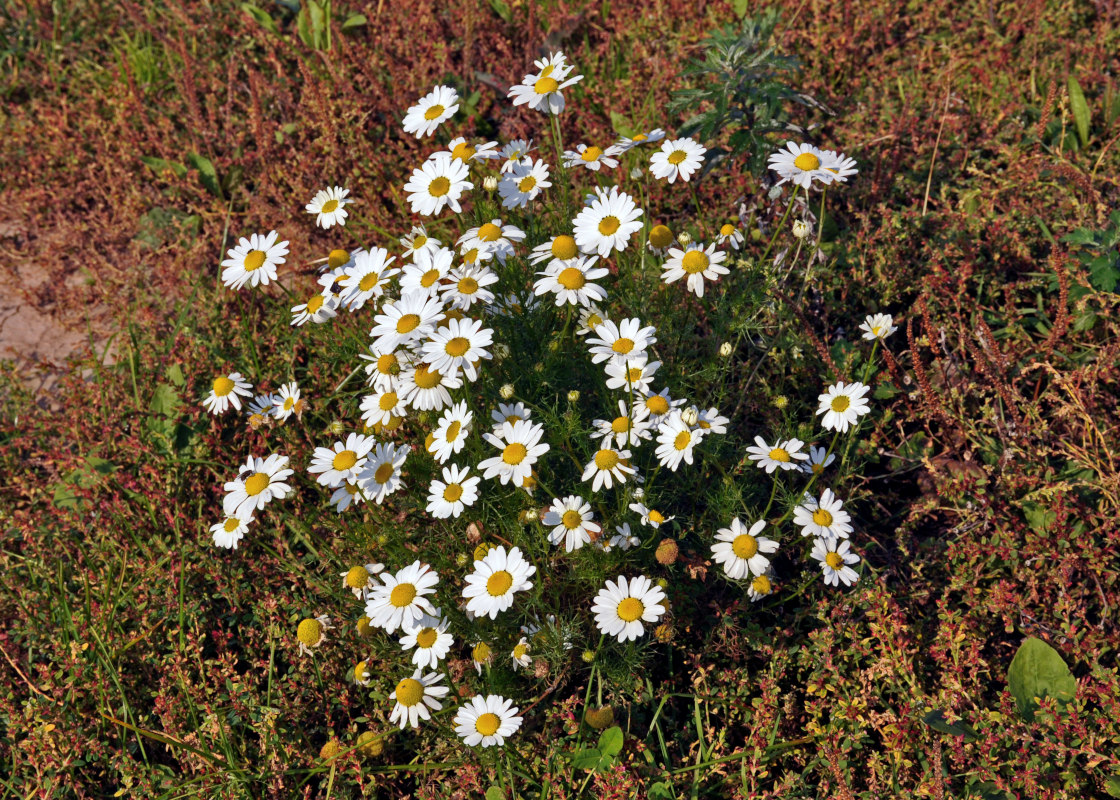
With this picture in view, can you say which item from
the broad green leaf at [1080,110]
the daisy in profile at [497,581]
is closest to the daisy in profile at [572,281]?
the daisy in profile at [497,581]

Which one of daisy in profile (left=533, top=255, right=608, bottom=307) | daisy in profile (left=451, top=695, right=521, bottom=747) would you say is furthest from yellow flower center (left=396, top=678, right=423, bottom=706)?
daisy in profile (left=533, top=255, right=608, bottom=307)

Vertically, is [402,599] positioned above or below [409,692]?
above

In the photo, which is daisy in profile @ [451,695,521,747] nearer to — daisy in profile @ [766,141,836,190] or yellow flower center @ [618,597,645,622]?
yellow flower center @ [618,597,645,622]

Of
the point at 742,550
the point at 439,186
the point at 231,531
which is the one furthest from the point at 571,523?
the point at 439,186

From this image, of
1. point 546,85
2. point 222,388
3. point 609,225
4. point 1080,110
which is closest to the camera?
point 609,225

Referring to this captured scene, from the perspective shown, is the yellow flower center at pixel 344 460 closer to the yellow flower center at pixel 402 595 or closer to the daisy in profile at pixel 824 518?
the yellow flower center at pixel 402 595

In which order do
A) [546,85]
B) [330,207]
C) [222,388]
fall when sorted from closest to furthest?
[546,85], [222,388], [330,207]

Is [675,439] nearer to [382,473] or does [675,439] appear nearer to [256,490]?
[382,473]
